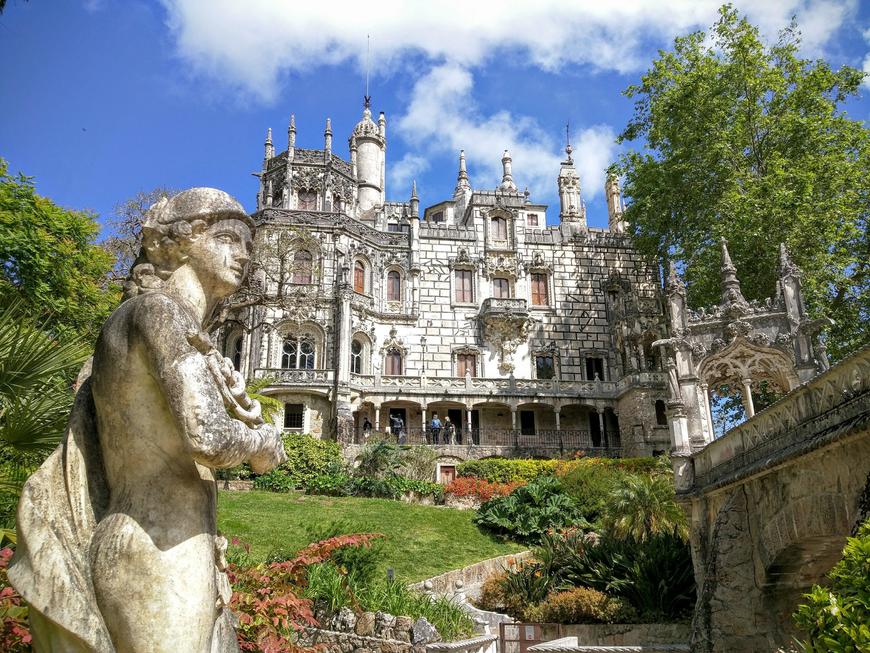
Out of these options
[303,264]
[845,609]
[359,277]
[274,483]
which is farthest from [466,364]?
[845,609]

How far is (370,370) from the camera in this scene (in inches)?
1467

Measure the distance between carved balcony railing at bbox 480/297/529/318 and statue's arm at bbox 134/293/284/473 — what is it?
36.2 meters

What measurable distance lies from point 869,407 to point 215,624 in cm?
626

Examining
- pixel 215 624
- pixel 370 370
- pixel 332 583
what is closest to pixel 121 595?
pixel 215 624

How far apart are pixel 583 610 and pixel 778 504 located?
6788 millimetres

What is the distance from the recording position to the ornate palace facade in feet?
115

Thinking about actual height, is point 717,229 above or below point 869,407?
above

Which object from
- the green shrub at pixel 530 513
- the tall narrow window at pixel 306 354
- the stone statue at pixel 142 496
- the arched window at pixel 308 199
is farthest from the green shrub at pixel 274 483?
the stone statue at pixel 142 496

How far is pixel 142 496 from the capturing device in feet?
8.55

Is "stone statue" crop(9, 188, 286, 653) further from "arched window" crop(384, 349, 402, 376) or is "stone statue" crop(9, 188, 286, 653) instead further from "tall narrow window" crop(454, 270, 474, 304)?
"tall narrow window" crop(454, 270, 474, 304)

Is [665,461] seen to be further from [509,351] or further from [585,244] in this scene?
[585,244]

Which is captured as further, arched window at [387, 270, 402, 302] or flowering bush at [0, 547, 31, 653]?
arched window at [387, 270, 402, 302]

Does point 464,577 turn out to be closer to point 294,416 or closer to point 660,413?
point 294,416

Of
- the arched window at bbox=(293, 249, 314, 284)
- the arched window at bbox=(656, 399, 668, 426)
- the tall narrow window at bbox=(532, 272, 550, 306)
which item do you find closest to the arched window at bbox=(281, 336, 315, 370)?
the arched window at bbox=(293, 249, 314, 284)
